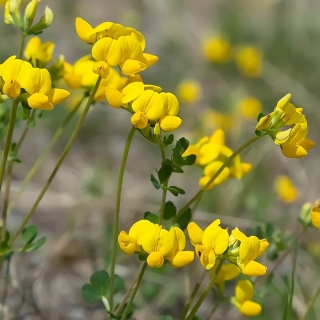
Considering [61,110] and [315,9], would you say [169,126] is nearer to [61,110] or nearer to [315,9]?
[61,110]

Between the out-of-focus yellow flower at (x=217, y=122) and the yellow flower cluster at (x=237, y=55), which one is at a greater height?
the yellow flower cluster at (x=237, y=55)

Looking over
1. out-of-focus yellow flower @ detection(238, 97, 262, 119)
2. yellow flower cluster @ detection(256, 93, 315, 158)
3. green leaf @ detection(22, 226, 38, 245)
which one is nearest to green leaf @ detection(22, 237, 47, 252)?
green leaf @ detection(22, 226, 38, 245)

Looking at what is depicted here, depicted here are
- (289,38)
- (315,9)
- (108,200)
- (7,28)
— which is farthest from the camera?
(315,9)

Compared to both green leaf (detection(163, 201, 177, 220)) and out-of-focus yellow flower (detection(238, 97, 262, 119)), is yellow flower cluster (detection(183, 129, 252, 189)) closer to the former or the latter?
green leaf (detection(163, 201, 177, 220))

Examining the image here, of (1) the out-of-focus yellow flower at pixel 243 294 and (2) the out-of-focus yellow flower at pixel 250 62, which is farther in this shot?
(2) the out-of-focus yellow flower at pixel 250 62

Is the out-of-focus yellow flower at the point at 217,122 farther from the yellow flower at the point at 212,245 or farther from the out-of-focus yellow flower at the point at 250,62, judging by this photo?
the yellow flower at the point at 212,245

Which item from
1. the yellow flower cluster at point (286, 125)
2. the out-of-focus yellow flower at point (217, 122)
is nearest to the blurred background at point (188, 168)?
the out-of-focus yellow flower at point (217, 122)

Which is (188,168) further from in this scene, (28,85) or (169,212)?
(28,85)

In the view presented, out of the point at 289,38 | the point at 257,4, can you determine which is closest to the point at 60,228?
the point at 289,38
